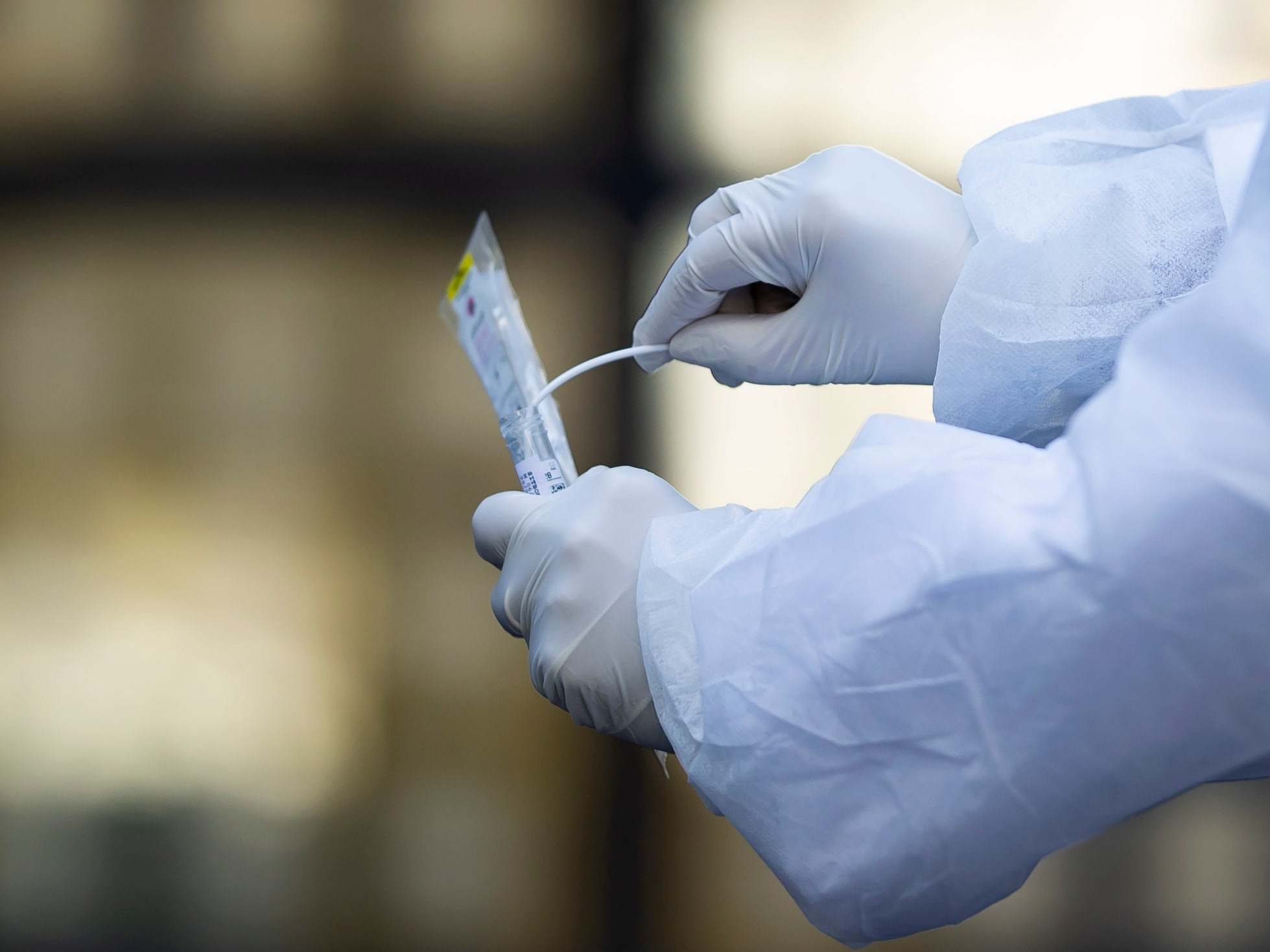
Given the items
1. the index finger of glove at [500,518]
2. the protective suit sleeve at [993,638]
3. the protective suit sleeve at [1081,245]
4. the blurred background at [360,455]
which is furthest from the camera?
the blurred background at [360,455]

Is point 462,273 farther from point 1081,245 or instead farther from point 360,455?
point 360,455

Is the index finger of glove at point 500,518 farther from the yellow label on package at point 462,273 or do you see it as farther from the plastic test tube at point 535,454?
the yellow label on package at point 462,273

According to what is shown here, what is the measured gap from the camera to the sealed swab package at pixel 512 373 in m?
0.75

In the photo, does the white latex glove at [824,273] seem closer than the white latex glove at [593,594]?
No

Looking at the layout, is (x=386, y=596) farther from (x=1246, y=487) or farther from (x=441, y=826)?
(x=1246, y=487)

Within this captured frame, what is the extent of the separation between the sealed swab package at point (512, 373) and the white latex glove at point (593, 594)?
0.26ft

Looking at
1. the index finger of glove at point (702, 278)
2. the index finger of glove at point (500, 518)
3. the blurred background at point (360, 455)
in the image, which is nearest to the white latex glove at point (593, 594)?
the index finger of glove at point (500, 518)

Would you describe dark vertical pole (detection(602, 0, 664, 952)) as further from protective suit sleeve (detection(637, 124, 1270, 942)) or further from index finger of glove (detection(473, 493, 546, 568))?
protective suit sleeve (detection(637, 124, 1270, 942))

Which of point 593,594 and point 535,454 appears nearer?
point 593,594

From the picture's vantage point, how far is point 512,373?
0.76 m

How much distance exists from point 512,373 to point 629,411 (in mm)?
630

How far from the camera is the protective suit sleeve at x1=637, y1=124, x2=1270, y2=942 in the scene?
1.28 ft

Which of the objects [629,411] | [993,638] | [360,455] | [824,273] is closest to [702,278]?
[824,273]

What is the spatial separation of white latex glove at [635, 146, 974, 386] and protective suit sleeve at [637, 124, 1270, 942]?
0.25 meters
